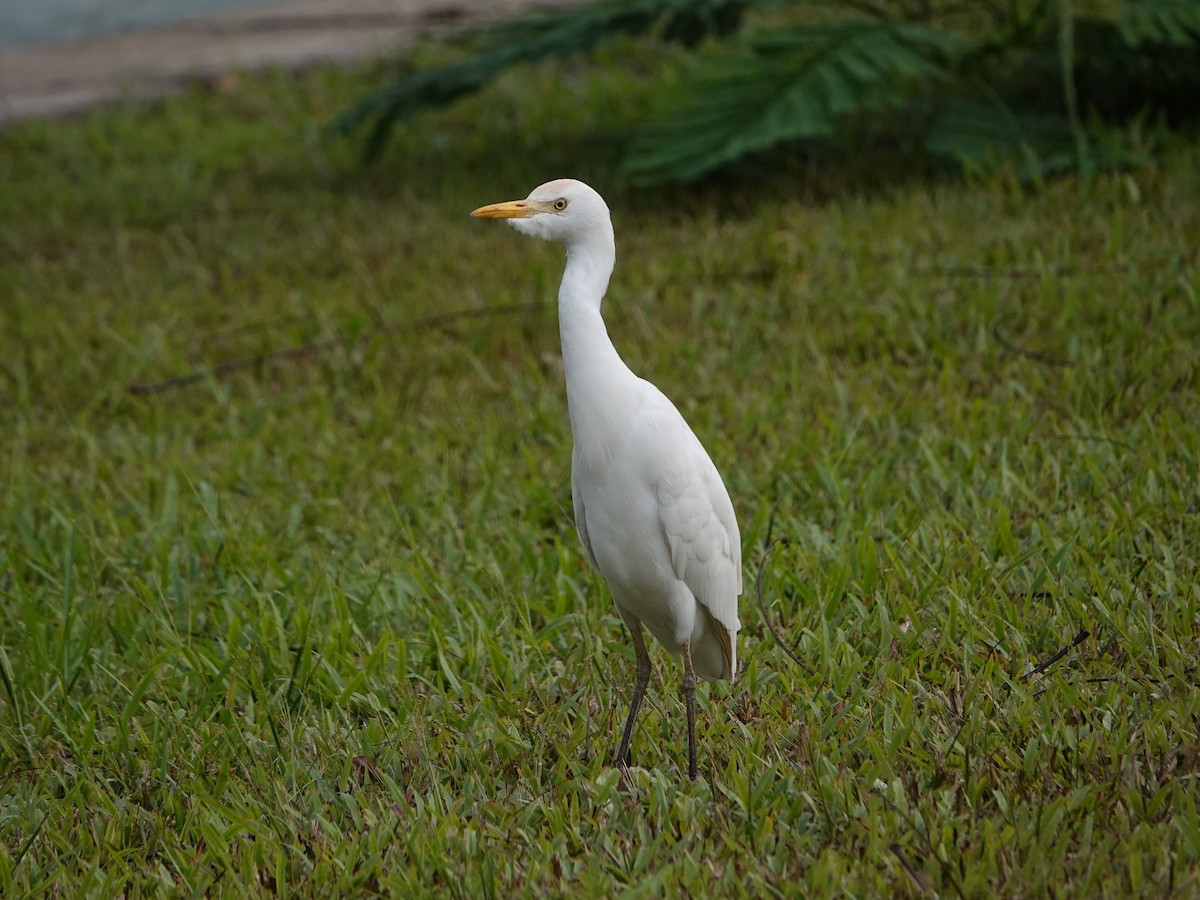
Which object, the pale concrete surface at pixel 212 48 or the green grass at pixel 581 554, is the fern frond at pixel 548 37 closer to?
the green grass at pixel 581 554

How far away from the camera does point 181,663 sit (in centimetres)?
297

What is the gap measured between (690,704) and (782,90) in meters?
3.22

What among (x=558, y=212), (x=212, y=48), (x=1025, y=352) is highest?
(x=558, y=212)

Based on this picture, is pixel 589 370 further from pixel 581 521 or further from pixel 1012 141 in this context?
pixel 1012 141

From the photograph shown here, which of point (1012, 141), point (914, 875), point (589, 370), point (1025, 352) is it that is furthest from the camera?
point (1012, 141)

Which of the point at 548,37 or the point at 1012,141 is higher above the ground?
the point at 548,37

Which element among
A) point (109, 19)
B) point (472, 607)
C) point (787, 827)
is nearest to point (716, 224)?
point (472, 607)

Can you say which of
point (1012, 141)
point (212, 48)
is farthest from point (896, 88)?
point (212, 48)

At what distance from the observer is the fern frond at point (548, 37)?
5.21 m

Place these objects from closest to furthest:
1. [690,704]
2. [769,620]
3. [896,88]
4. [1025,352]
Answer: [690,704]
[769,620]
[1025,352]
[896,88]

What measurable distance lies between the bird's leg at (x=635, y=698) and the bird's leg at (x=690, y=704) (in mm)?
102

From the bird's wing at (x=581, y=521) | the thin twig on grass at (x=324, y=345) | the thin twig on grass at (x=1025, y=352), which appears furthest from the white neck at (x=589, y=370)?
the thin twig on grass at (x=324, y=345)

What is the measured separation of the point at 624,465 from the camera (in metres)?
2.31

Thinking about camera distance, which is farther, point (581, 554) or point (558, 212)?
point (581, 554)
